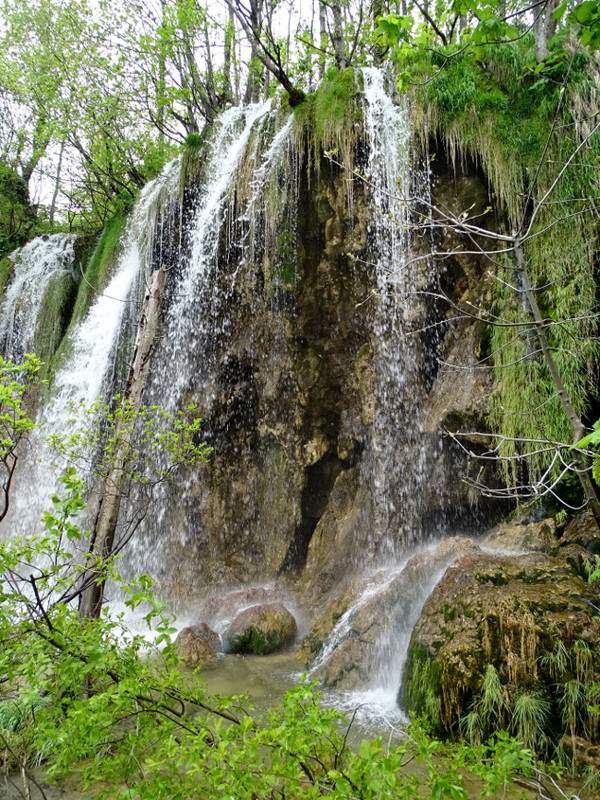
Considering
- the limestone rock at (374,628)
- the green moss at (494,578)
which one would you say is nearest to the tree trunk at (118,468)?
the limestone rock at (374,628)

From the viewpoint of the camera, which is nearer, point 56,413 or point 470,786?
point 470,786

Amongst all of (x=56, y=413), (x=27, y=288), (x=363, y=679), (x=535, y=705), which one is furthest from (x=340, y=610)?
(x=27, y=288)

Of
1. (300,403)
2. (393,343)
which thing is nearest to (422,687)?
(393,343)

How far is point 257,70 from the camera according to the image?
14.2 m

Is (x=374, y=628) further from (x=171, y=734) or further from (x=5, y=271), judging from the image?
(x=5, y=271)

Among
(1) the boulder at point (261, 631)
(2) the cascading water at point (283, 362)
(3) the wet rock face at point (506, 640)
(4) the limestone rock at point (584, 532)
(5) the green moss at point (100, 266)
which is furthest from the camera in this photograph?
(5) the green moss at point (100, 266)

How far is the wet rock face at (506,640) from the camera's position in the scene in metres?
3.74

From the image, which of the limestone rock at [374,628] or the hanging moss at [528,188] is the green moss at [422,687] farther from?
the hanging moss at [528,188]

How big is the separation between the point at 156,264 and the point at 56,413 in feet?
12.1

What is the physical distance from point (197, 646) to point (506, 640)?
149 inches

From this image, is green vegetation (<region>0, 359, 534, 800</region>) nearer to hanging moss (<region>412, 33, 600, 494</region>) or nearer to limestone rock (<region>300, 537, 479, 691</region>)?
limestone rock (<region>300, 537, 479, 691</region>)

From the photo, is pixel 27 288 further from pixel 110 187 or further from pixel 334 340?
pixel 334 340

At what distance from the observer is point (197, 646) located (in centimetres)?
617

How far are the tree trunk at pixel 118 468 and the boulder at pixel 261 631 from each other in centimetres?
241
